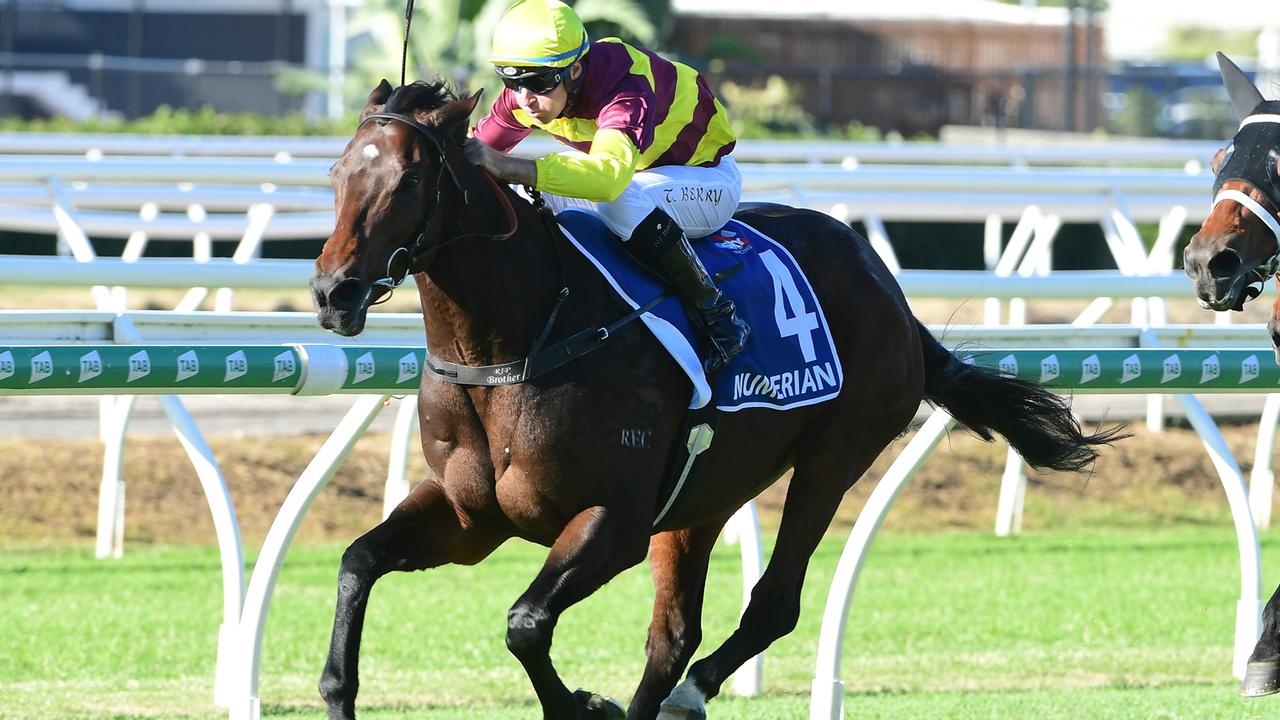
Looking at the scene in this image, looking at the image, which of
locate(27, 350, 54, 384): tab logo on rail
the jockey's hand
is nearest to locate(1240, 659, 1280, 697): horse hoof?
the jockey's hand

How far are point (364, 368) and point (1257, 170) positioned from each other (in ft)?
6.81

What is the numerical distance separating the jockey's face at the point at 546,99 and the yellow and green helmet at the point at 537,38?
63 mm

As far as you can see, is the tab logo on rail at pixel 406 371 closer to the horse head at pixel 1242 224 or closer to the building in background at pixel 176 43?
the horse head at pixel 1242 224

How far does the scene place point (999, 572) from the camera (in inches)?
297

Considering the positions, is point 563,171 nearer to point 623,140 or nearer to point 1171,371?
point 623,140

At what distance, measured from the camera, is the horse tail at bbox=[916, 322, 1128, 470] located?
4848 millimetres

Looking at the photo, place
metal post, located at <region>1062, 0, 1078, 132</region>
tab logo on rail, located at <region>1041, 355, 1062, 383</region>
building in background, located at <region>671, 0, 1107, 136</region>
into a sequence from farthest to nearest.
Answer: building in background, located at <region>671, 0, 1107, 136</region>
metal post, located at <region>1062, 0, 1078, 132</region>
tab logo on rail, located at <region>1041, 355, 1062, 383</region>

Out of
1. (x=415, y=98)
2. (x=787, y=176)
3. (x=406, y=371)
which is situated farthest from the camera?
(x=787, y=176)

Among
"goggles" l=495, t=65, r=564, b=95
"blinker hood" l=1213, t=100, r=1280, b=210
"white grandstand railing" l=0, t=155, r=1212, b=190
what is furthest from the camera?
"white grandstand railing" l=0, t=155, r=1212, b=190

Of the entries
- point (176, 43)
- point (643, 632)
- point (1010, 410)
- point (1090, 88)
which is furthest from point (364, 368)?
point (176, 43)

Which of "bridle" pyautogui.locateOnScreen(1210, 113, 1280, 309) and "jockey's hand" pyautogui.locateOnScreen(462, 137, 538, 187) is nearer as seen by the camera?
"jockey's hand" pyautogui.locateOnScreen(462, 137, 538, 187)

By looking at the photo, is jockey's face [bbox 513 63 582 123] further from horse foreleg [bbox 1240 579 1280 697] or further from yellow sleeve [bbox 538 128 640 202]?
horse foreleg [bbox 1240 579 1280 697]

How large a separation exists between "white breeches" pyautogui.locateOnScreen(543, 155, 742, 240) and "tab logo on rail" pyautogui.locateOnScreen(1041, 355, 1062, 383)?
1.04m

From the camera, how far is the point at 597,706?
4059 millimetres
